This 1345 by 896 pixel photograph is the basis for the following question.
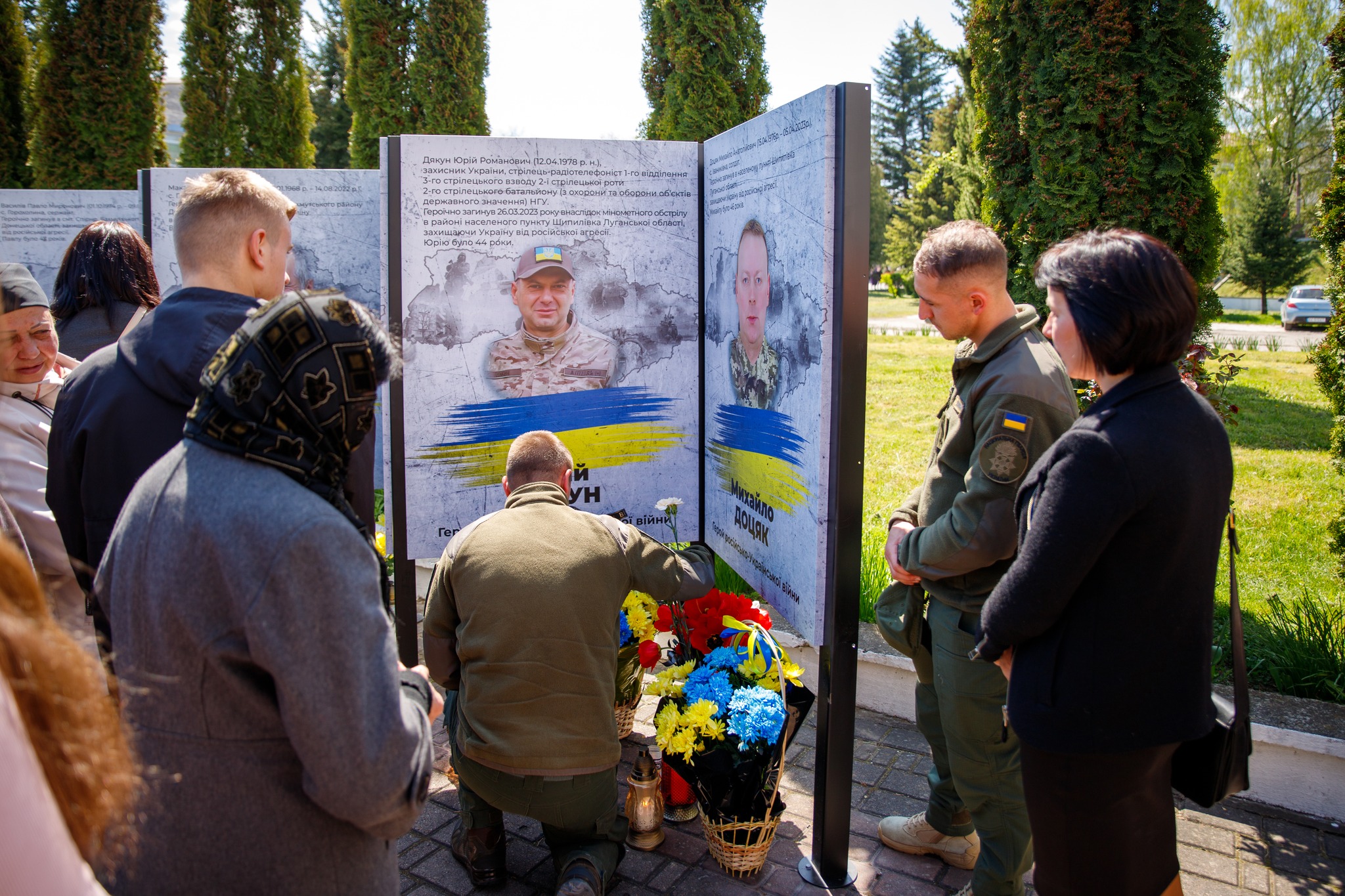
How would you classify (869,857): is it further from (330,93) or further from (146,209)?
(330,93)

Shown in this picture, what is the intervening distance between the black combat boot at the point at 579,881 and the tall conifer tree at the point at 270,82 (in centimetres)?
1136

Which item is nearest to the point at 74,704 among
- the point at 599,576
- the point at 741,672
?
the point at 599,576

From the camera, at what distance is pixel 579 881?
9.04 feet

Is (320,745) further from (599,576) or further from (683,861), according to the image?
(683,861)

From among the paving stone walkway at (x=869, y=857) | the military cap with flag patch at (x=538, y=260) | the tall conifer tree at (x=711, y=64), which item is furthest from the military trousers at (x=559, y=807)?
the tall conifer tree at (x=711, y=64)

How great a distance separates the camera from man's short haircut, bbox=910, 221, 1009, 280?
265 centimetres

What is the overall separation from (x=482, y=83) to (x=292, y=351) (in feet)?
29.7

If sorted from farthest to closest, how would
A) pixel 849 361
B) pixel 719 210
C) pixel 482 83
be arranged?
pixel 482 83, pixel 719 210, pixel 849 361

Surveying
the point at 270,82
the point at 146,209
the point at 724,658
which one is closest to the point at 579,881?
the point at 724,658

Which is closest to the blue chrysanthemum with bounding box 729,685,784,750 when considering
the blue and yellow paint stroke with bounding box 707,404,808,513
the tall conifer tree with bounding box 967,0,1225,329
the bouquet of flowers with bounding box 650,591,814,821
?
the bouquet of flowers with bounding box 650,591,814,821

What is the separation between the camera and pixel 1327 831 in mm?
3229

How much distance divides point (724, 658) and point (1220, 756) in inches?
64.1

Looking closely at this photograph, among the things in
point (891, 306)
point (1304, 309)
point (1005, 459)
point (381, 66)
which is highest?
point (381, 66)

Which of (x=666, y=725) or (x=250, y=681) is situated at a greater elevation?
(x=250, y=681)
